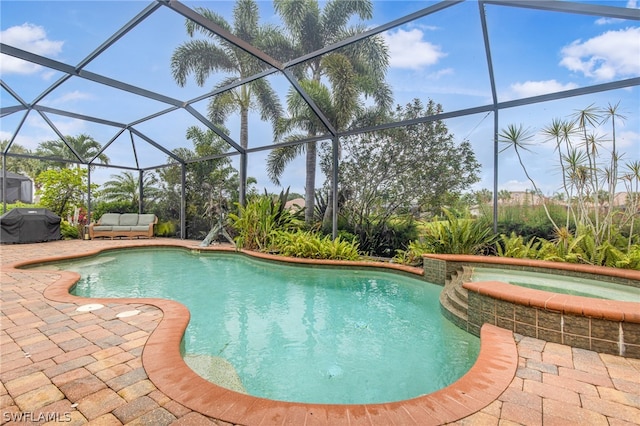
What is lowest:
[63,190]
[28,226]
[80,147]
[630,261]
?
[630,261]

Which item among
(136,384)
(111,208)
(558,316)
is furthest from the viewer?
(111,208)

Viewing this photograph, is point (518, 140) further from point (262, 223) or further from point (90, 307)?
point (90, 307)

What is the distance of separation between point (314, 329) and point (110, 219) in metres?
11.9

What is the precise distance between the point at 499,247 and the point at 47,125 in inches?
516

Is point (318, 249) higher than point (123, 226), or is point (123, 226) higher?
point (123, 226)

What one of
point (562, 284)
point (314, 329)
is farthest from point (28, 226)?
point (562, 284)

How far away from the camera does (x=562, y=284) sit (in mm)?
3916

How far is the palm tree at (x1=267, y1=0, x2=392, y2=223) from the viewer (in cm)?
917

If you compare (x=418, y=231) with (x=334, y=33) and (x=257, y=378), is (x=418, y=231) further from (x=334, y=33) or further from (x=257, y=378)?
(x=334, y=33)

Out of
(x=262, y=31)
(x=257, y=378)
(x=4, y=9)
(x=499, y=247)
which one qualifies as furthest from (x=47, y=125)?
(x=499, y=247)

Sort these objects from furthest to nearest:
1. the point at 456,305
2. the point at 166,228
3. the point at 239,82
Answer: the point at 166,228 → the point at 239,82 → the point at 456,305

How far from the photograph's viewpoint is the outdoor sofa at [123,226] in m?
11.3

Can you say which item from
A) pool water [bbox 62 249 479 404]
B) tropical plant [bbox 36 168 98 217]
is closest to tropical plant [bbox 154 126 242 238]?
tropical plant [bbox 36 168 98 217]

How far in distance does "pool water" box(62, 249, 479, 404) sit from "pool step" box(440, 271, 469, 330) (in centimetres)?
11
